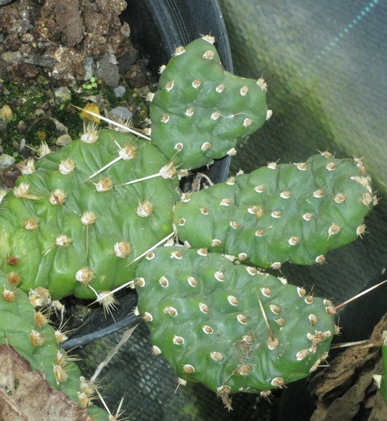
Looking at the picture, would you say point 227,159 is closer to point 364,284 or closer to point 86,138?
point 86,138

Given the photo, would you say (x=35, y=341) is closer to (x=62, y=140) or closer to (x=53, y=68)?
(x=62, y=140)

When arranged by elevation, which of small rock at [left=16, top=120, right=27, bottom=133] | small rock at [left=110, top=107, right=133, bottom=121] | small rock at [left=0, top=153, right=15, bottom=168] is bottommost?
small rock at [left=0, top=153, right=15, bottom=168]

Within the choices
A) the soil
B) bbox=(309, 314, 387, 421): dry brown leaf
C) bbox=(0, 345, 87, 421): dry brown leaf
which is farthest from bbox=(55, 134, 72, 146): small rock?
bbox=(309, 314, 387, 421): dry brown leaf

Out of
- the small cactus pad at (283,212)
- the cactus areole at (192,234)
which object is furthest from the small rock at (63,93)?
the small cactus pad at (283,212)

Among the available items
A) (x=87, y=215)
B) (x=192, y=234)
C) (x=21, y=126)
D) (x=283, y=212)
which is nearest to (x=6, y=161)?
(x=21, y=126)

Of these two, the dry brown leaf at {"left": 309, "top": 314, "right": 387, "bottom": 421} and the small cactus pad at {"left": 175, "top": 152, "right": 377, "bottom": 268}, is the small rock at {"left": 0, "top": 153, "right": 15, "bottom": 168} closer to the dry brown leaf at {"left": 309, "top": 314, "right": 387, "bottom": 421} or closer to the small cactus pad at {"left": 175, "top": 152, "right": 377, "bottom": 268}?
the small cactus pad at {"left": 175, "top": 152, "right": 377, "bottom": 268}

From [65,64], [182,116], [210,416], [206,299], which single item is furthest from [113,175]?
[210,416]

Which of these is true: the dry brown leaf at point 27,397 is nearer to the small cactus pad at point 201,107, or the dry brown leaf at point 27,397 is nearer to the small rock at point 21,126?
the small cactus pad at point 201,107
